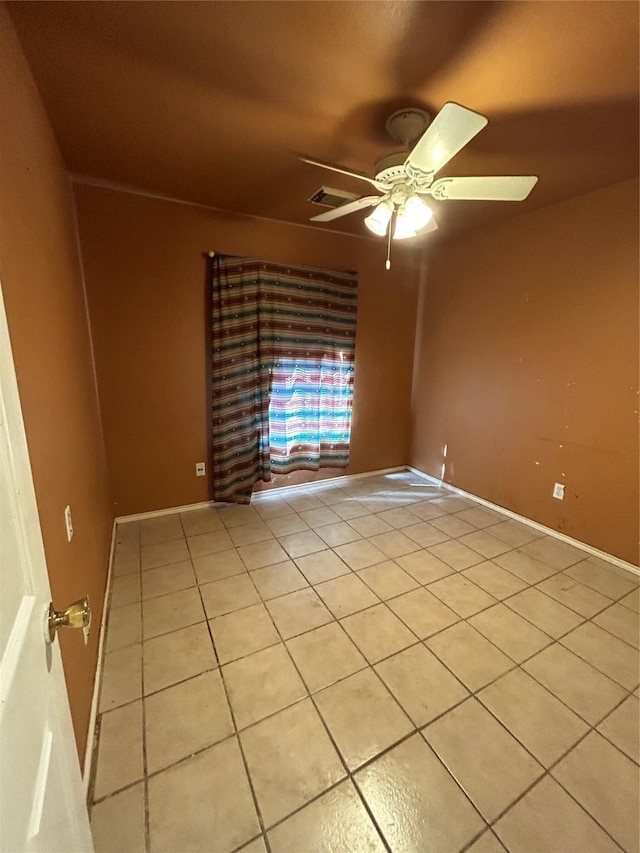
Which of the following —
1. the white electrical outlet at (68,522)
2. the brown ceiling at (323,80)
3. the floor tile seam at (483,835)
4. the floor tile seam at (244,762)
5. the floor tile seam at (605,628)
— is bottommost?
the floor tile seam at (483,835)

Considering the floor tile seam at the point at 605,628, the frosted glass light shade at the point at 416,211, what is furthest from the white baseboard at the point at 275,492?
the frosted glass light shade at the point at 416,211

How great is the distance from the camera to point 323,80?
137 cm

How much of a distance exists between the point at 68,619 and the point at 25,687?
6.0 inches

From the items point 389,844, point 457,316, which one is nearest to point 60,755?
point 389,844

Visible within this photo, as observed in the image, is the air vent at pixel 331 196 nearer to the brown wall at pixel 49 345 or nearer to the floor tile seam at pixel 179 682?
the brown wall at pixel 49 345

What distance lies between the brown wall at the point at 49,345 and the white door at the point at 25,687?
0.31 feet

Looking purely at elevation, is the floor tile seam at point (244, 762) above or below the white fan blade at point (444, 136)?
below

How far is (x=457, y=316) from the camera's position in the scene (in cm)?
327

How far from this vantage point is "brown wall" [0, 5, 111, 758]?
105cm

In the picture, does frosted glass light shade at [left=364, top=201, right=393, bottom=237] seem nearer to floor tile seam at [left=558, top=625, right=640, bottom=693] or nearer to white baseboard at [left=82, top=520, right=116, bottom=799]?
floor tile seam at [left=558, top=625, right=640, bottom=693]

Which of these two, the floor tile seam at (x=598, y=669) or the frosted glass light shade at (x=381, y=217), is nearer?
the floor tile seam at (x=598, y=669)

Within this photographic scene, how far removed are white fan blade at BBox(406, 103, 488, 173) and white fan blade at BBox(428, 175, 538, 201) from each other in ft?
0.56

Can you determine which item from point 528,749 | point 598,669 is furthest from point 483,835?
point 598,669

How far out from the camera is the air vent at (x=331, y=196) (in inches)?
65.0
